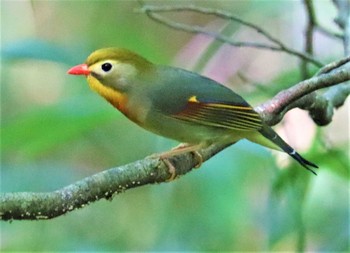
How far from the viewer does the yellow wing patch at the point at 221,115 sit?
1.88 metres

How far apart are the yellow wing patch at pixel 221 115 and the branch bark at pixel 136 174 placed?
0.06 meters

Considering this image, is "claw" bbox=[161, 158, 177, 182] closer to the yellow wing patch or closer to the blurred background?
the yellow wing patch

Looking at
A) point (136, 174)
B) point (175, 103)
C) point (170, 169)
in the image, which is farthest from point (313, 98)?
point (136, 174)

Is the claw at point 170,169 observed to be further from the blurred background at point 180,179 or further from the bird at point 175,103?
the blurred background at point 180,179

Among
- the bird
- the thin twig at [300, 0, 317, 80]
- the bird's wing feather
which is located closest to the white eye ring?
the bird

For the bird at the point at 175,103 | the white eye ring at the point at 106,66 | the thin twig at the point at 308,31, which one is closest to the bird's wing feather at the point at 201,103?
the bird at the point at 175,103

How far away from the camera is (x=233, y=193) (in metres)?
2.44

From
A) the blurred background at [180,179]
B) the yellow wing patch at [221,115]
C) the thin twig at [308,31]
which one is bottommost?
the blurred background at [180,179]

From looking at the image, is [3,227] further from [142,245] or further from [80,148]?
[80,148]

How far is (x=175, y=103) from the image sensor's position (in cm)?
192

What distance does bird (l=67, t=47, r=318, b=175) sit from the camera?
74.0 inches

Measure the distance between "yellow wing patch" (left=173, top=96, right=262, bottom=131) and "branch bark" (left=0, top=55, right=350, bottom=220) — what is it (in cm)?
6

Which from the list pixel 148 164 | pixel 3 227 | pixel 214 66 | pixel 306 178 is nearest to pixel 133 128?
pixel 214 66

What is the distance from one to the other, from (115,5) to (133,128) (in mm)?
1830
